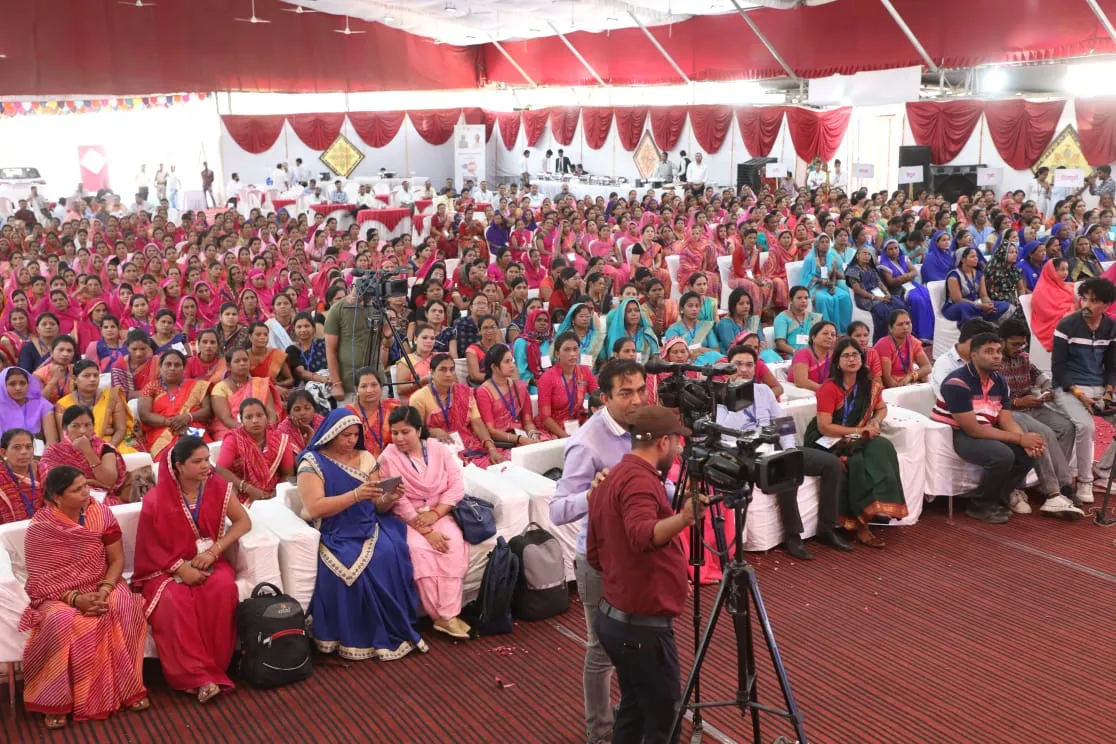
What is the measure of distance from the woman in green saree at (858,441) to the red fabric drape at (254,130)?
20.4m

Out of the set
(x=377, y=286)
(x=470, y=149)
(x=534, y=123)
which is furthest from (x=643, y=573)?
(x=534, y=123)

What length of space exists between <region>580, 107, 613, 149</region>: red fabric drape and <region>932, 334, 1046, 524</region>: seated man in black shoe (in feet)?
59.5

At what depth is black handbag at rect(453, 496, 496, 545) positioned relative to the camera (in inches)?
164

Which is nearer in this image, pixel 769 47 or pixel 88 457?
pixel 88 457

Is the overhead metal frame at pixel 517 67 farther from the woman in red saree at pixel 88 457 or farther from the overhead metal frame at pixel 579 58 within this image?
the woman in red saree at pixel 88 457

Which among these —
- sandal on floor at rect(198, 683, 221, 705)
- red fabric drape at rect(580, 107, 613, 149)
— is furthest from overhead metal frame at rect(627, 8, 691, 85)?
sandal on floor at rect(198, 683, 221, 705)

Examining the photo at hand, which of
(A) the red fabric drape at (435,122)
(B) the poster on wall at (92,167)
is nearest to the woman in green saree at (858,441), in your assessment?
(B) the poster on wall at (92,167)

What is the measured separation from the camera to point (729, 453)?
2600 millimetres

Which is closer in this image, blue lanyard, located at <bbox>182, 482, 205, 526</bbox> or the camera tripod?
the camera tripod

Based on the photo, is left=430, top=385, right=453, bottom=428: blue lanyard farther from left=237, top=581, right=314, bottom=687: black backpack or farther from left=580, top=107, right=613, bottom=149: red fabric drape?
left=580, top=107, right=613, bottom=149: red fabric drape

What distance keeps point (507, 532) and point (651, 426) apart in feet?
6.03

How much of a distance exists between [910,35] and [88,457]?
1550cm

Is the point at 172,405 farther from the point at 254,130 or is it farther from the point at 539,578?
the point at 254,130

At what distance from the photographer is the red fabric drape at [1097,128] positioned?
579 inches
